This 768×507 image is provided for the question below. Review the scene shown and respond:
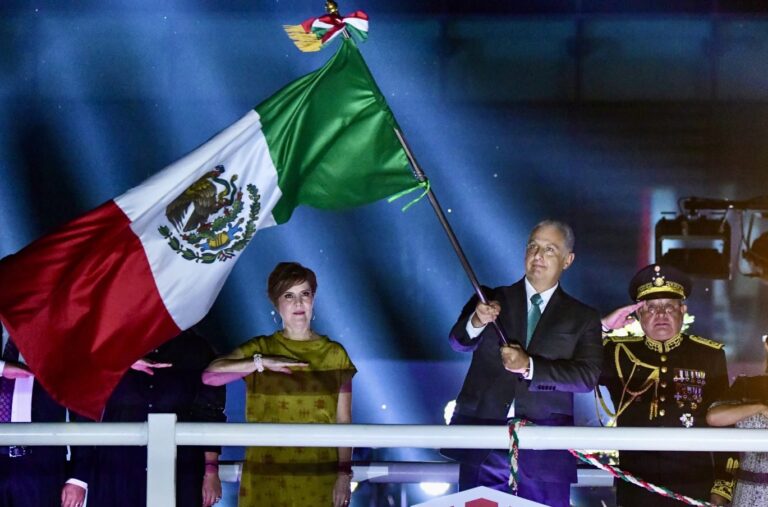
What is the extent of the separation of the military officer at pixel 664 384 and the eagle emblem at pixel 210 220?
1.16m

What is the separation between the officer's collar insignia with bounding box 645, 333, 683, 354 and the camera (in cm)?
317

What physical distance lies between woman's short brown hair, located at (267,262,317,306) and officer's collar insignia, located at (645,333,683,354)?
958 millimetres

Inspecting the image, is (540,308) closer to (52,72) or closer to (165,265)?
(165,265)

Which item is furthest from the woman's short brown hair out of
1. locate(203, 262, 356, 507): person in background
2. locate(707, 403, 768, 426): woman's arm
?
locate(707, 403, 768, 426): woman's arm

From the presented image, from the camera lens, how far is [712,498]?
3086 mm

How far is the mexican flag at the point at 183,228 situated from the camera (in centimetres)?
236

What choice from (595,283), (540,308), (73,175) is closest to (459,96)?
(595,283)

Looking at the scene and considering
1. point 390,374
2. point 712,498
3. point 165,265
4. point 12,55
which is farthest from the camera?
point 390,374

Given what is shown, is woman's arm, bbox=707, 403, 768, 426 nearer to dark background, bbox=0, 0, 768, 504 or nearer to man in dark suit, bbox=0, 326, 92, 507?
man in dark suit, bbox=0, 326, 92, 507

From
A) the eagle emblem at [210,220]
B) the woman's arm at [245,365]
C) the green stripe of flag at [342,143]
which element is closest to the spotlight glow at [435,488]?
the woman's arm at [245,365]

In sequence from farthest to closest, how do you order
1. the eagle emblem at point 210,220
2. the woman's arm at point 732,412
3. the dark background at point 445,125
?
the dark background at point 445,125
the woman's arm at point 732,412
the eagle emblem at point 210,220

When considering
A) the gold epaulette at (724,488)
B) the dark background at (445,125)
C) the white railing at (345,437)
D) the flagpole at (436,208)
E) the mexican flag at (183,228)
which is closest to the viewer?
the white railing at (345,437)

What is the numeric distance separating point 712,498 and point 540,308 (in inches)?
27.2

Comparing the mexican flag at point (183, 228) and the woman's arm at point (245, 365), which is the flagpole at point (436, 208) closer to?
the mexican flag at point (183, 228)
